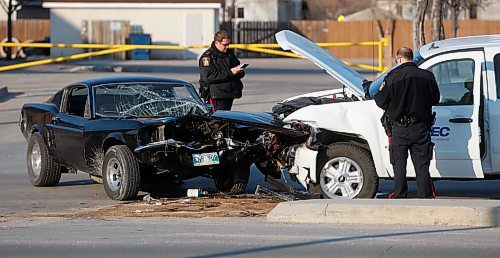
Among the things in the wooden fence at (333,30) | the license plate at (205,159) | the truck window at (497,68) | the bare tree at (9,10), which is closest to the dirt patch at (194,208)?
the license plate at (205,159)

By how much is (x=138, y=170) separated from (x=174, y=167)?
1.38 feet

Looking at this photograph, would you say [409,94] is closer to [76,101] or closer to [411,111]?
[411,111]

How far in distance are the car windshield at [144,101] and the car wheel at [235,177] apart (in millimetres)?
854

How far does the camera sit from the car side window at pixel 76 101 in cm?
1348

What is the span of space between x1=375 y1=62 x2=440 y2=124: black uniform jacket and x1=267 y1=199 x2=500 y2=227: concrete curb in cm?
97

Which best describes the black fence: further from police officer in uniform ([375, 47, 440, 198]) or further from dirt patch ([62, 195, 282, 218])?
police officer in uniform ([375, 47, 440, 198])

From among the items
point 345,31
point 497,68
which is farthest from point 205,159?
point 345,31

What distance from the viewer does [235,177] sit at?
12773mm

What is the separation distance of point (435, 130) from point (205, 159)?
2631mm

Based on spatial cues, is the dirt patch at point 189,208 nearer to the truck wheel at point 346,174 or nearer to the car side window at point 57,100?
the truck wheel at point 346,174

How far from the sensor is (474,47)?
11.3m

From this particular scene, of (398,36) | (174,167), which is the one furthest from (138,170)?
(398,36)

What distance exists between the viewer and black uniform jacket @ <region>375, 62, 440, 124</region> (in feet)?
35.5

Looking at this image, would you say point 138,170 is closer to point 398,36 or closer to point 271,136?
point 271,136
